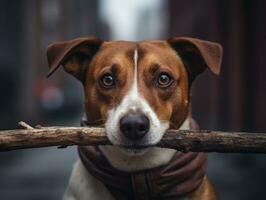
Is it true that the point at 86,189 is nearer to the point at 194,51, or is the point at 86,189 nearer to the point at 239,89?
the point at 194,51

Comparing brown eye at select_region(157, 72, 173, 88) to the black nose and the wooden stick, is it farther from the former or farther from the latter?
the wooden stick

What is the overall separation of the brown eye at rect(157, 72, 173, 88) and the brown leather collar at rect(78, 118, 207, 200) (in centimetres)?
42

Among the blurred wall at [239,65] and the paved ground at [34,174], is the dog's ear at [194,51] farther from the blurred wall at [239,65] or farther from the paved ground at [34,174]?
the blurred wall at [239,65]

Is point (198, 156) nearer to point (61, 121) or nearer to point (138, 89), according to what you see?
point (138, 89)

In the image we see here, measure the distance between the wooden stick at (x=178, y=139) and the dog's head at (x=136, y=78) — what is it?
204 mm

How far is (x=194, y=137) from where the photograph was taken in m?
3.41

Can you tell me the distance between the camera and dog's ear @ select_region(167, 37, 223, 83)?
404 centimetres

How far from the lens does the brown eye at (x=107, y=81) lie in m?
3.95

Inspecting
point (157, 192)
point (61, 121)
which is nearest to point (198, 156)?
point (157, 192)

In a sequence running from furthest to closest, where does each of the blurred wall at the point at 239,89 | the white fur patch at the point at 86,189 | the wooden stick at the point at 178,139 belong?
1. the blurred wall at the point at 239,89
2. the white fur patch at the point at 86,189
3. the wooden stick at the point at 178,139

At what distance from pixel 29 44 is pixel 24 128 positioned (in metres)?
13.0

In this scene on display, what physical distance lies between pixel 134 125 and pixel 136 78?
1.39 ft

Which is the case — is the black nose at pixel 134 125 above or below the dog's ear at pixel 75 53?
below

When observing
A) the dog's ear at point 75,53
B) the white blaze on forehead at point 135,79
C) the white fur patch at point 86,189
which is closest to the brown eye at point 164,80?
the white blaze on forehead at point 135,79
